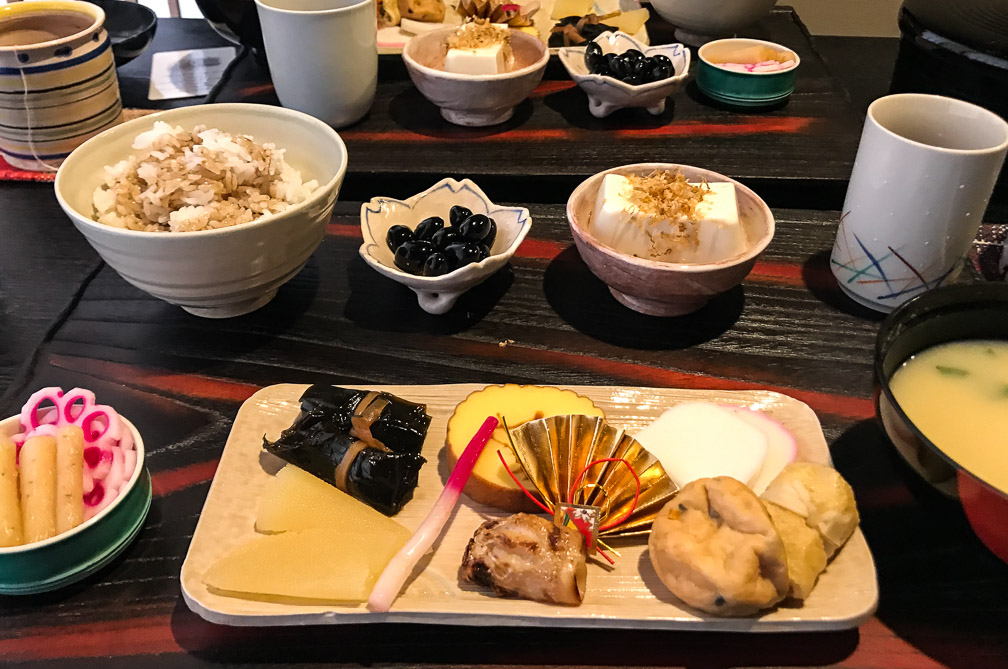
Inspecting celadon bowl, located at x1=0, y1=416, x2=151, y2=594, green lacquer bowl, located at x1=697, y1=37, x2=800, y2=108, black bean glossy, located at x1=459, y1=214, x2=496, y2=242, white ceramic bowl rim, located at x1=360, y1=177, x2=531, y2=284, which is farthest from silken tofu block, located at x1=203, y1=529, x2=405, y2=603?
green lacquer bowl, located at x1=697, y1=37, x2=800, y2=108

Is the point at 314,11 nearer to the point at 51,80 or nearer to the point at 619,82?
the point at 51,80

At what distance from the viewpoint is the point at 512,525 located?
878mm

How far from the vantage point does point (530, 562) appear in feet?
2.73

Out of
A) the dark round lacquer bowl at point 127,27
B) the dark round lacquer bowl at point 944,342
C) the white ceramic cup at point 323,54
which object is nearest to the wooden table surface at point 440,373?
the dark round lacquer bowl at point 944,342

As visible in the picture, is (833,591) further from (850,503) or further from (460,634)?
(460,634)

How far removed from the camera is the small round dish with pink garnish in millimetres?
832

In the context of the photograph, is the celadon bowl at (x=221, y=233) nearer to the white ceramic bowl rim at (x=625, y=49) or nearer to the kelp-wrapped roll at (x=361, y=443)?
the kelp-wrapped roll at (x=361, y=443)

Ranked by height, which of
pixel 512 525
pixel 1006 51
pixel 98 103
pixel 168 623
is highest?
pixel 1006 51

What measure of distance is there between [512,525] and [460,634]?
14 centimetres

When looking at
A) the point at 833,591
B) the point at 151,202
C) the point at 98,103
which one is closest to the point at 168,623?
the point at 151,202

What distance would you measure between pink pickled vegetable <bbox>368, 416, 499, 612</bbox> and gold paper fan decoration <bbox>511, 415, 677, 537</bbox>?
5cm

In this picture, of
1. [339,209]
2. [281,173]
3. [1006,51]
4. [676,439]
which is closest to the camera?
[676,439]

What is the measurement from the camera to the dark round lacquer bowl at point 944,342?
2.59 feet

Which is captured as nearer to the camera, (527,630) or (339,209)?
(527,630)
